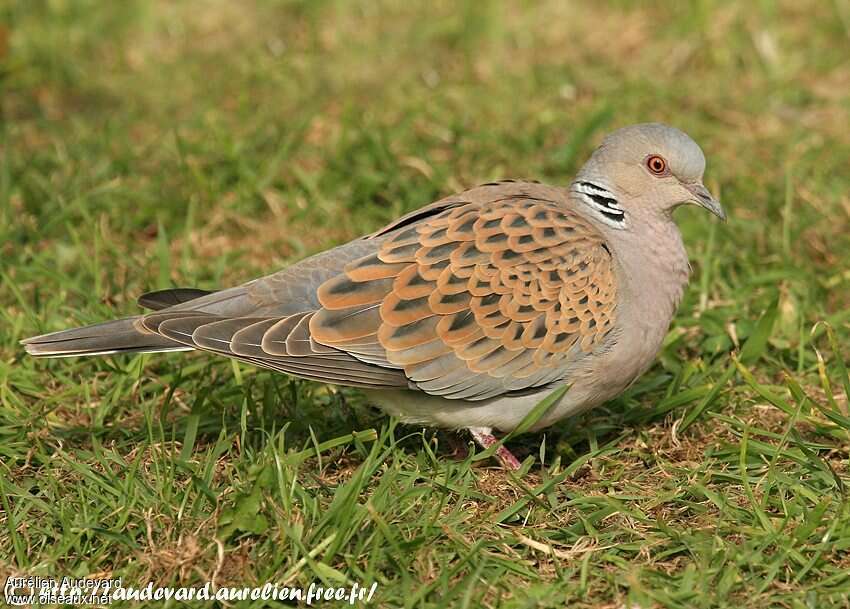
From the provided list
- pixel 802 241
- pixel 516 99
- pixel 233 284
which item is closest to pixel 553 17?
pixel 516 99

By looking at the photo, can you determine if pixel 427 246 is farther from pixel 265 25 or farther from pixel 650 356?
pixel 265 25

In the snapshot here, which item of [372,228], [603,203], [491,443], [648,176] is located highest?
[648,176]

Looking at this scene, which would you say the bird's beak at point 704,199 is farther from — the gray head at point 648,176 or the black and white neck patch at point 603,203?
the black and white neck patch at point 603,203

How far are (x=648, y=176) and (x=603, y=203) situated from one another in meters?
0.19

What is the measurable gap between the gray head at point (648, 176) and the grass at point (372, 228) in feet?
2.23

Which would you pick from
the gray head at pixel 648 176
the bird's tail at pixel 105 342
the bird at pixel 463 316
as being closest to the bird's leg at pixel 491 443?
the bird at pixel 463 316

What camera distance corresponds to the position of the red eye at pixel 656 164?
14.4ft

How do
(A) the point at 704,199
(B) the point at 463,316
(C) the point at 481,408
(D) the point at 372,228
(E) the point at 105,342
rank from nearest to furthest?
(E) the point at 105,342, (B) the point at 463,316, (C) the point at 481,408, (A) the point at 704,199, (D) the point at 372,228

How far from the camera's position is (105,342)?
13.1ft

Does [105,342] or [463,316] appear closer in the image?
[105,342]

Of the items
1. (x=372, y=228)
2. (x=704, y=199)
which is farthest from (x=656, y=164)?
(x=372, y=228)

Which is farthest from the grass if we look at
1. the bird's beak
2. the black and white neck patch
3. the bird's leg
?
the black and white neck patch

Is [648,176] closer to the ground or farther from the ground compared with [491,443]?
farther from the ground

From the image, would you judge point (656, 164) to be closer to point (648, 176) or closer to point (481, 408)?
point (648, 176)
